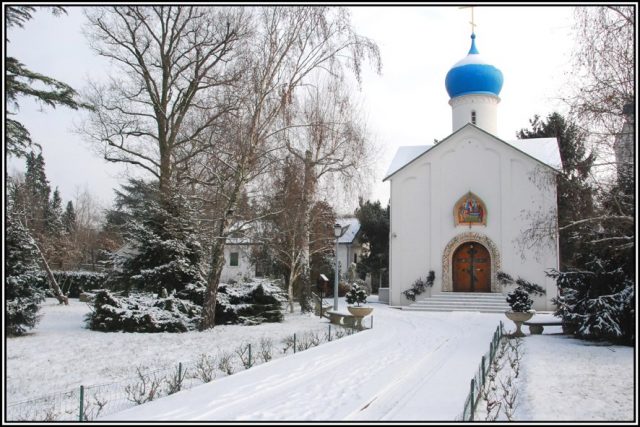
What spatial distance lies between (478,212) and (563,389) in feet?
62.8

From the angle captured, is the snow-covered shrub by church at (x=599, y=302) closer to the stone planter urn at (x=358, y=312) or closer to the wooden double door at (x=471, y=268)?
the stone planter urn at (x=358, y=312)

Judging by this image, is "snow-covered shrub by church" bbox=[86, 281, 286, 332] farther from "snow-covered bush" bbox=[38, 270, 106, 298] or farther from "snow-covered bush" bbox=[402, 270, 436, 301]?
"snow-covered bush" bbox=[38, 270, 106, 298]

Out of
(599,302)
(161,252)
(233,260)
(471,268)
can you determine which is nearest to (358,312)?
(161,252)

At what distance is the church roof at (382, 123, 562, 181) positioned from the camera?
88.9ft

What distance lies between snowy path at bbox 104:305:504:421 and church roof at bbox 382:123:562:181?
15865mm

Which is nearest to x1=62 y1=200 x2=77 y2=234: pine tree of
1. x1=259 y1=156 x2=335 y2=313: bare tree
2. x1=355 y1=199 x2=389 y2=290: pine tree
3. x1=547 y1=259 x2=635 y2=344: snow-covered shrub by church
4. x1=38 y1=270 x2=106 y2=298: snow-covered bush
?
x1=38 y1=270 x2=106 y2=298: snow-covered bush

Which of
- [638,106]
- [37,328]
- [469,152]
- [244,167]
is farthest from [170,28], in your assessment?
[638,106]

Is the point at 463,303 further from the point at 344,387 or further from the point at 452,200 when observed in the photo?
the point at 344,387

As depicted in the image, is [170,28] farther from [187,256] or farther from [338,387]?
[338,387]

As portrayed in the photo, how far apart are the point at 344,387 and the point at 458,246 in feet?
63.5

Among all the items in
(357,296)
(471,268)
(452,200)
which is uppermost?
(452,200)

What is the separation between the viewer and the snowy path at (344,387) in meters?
6.72

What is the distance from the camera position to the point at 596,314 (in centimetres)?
1197

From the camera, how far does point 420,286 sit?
2625 cm
